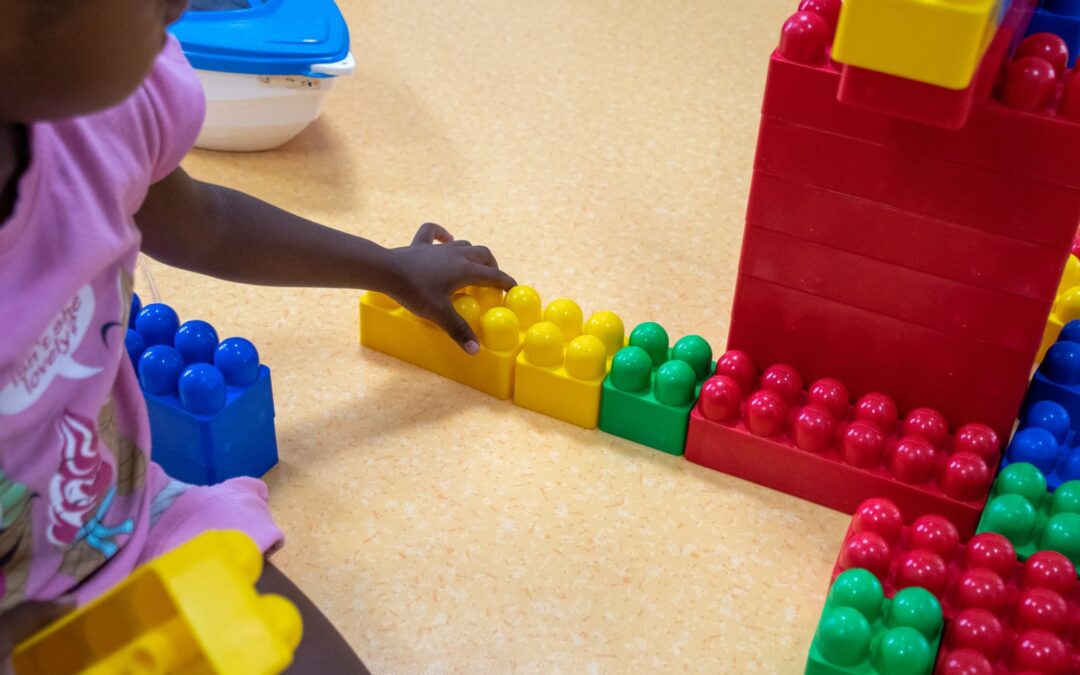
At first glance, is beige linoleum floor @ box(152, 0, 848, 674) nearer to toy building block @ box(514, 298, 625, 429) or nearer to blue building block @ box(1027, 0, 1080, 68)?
toy building block @ box(514, 298, 625, 429)

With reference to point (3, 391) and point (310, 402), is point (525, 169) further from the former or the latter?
point (3, 391)

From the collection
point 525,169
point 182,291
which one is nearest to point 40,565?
point 182,291

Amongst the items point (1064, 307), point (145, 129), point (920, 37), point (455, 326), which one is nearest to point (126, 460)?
point (145, 129)

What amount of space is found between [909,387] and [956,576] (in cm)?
17

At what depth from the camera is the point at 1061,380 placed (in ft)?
2.82

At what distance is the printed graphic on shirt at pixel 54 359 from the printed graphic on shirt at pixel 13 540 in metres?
0.04

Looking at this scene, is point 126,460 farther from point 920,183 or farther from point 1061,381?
point 1061,381

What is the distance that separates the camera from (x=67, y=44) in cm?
43

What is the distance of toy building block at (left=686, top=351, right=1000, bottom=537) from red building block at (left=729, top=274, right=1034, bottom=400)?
27mm

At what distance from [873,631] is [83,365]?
17.9 inches

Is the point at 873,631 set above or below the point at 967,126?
below

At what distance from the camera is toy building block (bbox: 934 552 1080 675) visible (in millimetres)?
654

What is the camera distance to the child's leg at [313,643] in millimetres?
607

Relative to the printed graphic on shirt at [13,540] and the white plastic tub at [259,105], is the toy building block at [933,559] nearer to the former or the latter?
the printed graphic on shirt at [13,540]
